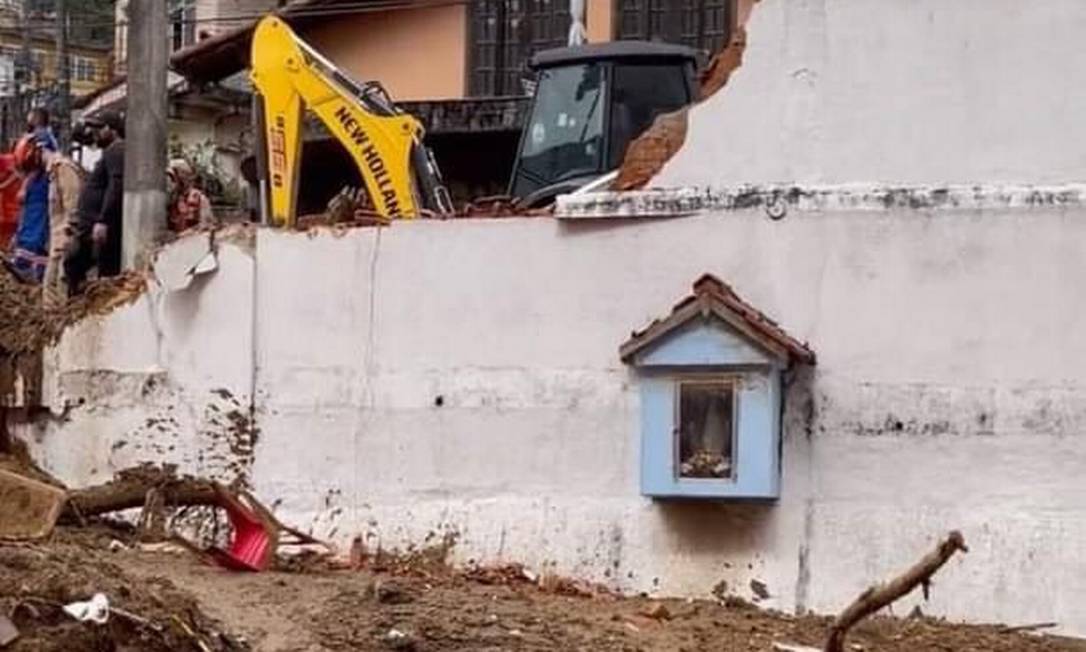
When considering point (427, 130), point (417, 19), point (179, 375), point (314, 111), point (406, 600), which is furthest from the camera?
point (417, 19)

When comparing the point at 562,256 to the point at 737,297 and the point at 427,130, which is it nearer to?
the point at 737,297

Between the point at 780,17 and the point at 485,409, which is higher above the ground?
the point at 780,17

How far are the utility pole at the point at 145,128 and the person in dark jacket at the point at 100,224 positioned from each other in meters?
0.33

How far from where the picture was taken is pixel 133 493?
11.0 meters

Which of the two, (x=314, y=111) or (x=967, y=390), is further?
(x=314, y=111)

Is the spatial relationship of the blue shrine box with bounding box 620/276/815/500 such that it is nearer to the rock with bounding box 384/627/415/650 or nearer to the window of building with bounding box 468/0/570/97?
the rock with bounding box 384/627/415/650

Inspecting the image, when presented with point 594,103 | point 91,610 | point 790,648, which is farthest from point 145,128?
point 790,648

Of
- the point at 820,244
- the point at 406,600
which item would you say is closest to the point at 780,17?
the point at 820,244

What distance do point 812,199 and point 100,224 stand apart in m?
5.92

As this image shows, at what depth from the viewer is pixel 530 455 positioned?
393 inches

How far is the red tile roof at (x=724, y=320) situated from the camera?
9.32 meters

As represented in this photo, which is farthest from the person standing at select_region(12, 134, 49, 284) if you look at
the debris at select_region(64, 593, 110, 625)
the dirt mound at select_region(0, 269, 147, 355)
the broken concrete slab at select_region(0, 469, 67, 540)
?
the debris at select_region(64, 593, 110, 625)

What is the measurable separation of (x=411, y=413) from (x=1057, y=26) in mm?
3986

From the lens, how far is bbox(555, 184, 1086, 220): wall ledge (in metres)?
9.16
